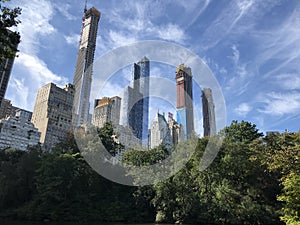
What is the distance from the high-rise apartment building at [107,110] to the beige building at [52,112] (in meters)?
29.1

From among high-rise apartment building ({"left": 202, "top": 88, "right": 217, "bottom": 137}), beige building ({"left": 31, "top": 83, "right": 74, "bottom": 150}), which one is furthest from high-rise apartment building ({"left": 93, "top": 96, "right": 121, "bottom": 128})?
beige building ({"left": 31, "top": 83, "right": 74, "bottom": 150})

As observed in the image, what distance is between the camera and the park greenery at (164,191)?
12.7 m

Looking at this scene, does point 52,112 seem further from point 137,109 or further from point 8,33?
point 8,33

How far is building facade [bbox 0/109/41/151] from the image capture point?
137 feet

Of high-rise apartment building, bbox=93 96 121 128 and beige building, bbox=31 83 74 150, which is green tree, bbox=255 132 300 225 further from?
beige building, bbox=31 83 74 150

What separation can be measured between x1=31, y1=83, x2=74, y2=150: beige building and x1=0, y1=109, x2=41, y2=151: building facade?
3145 millimetres

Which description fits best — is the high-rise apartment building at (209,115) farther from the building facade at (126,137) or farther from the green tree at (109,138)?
the green tree at (109,138)

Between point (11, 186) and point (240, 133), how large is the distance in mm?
15176

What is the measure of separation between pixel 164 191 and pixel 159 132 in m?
5.34

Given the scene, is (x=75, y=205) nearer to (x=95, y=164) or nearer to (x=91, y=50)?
(x=95, y=164)

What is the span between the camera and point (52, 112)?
1960 inches

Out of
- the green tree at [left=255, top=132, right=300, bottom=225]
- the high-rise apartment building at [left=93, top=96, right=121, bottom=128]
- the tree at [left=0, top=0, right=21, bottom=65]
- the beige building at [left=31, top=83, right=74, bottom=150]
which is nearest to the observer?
the tree at [left=0, top=0, right=21, bottom=65]

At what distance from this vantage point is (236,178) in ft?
45.3

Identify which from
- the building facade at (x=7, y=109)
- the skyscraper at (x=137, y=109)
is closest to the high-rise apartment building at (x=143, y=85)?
the skyscraper at (x=137, y=109)
